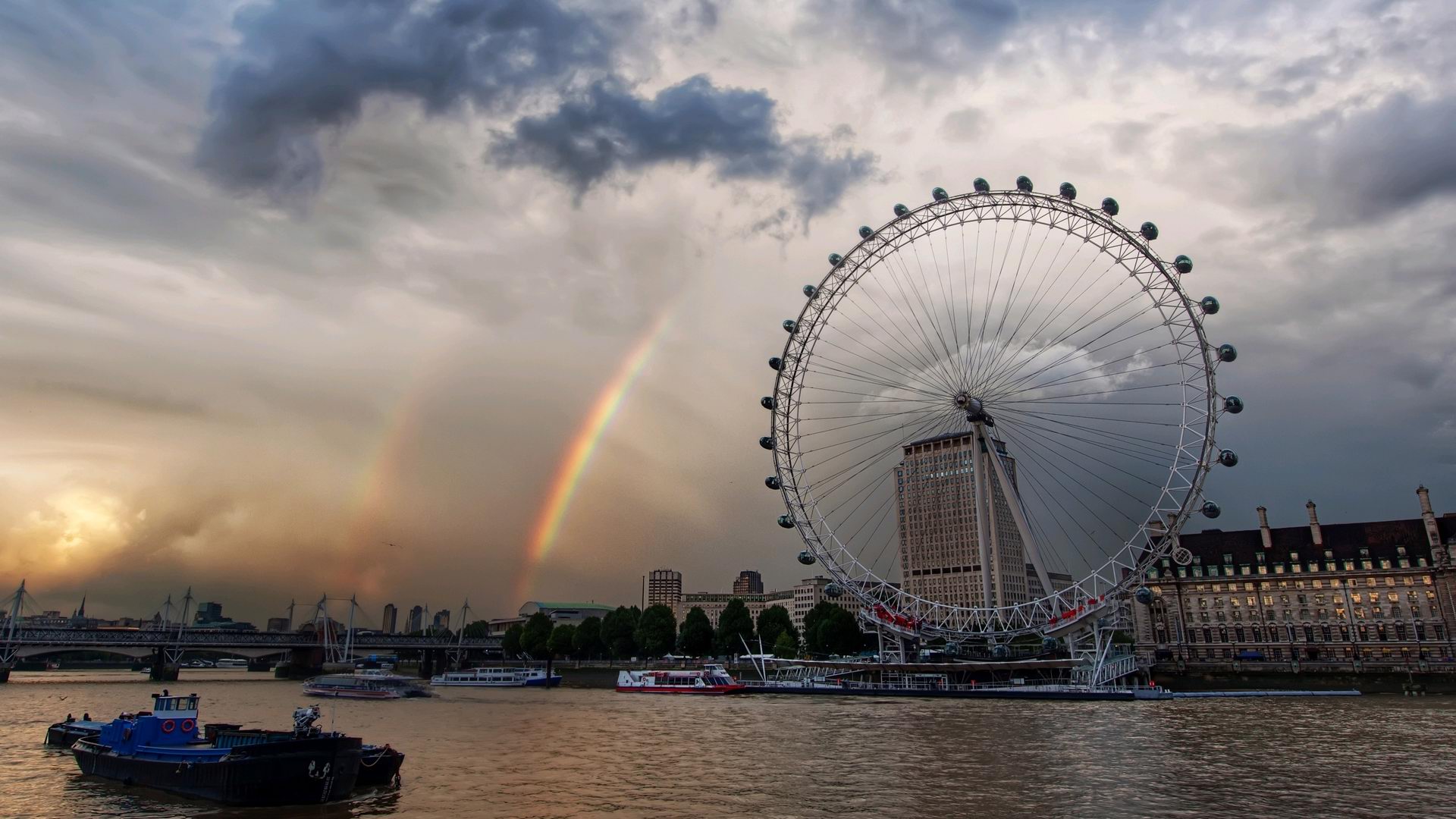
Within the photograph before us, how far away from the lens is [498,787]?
33.0 metres

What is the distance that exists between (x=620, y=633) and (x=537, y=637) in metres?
16.6

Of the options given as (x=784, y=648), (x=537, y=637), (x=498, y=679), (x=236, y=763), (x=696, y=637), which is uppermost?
(x=236, y=763)

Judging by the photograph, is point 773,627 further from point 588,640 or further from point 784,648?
point 588,640

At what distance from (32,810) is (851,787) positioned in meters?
29.5

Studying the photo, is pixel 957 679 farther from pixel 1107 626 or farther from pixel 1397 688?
pixel 1397 688

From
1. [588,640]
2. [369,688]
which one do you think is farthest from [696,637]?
[369,688]

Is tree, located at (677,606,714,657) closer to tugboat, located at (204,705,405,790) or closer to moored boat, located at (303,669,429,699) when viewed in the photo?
moored boat, located at (303,669,429,699)

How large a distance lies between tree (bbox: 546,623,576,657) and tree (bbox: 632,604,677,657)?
12.6m

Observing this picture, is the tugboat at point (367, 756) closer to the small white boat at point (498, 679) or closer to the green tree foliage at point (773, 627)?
the small white boat at point (498, 679)

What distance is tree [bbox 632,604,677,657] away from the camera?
483ft

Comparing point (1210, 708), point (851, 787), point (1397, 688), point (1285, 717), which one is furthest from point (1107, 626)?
point (851, 787)

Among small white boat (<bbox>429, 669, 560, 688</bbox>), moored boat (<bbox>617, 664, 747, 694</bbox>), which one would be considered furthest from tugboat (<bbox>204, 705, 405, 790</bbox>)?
small white boat (<bbox>429, 669, 560, 688</bbox>)

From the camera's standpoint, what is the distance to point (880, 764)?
37469 mm

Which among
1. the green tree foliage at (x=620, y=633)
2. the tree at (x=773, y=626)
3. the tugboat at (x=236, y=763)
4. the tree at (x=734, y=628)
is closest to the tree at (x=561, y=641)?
the green tree foliage at (x=620, y=633)
